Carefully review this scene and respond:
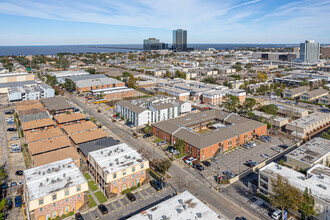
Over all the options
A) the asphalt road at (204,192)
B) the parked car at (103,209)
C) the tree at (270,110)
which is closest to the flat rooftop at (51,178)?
the parked car at (103,209)

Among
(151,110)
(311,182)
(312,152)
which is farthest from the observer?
(151,110)

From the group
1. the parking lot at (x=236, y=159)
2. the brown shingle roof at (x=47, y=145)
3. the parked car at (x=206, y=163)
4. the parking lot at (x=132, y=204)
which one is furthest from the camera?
the brown shingle roof at (x=47, y=145)

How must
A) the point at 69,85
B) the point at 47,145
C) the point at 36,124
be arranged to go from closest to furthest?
the point at 47,145, the point at 36,124, the point at 69,85

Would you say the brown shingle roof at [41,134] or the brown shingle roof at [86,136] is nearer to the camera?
the brown shingle roof at [86,136]

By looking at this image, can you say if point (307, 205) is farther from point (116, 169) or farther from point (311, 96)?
point (311, 96)

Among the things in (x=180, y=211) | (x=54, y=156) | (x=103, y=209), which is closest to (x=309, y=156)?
(x=180, y=211)

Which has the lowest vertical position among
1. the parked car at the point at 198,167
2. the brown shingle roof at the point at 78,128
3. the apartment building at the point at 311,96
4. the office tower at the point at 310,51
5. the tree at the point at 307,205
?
the parked car at the point at 198,167

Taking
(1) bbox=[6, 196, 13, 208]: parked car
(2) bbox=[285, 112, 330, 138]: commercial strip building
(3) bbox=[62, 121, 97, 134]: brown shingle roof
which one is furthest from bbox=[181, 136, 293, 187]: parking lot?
(1) bbox=[6, 196, 13, 208]: parked car

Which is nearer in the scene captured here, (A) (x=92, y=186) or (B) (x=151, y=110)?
(A) (x=92, y=186)

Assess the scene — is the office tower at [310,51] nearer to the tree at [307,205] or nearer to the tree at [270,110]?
the tree at [270,110]
